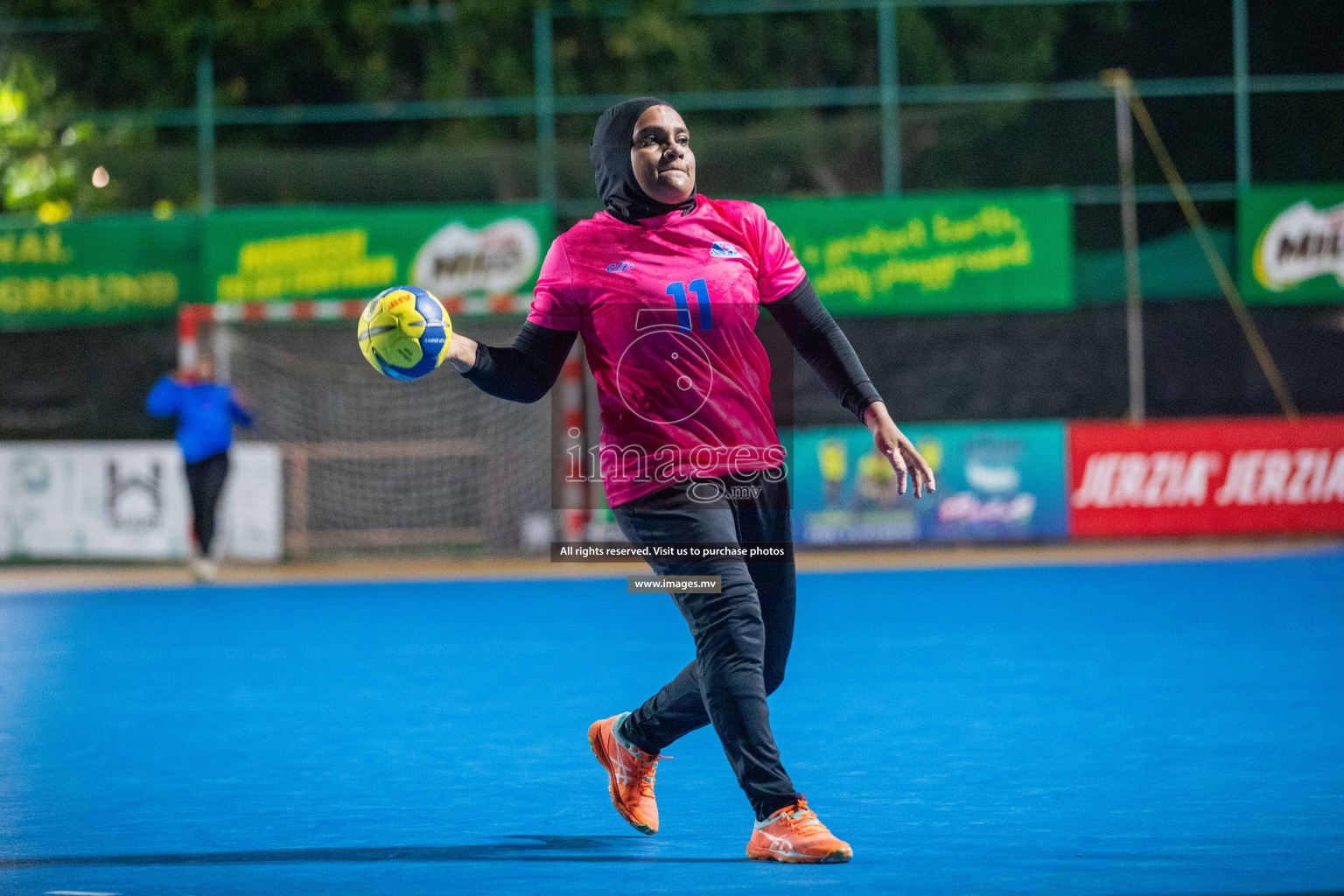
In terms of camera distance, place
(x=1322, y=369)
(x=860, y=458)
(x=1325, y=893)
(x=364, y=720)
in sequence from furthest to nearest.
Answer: (x=1322, y=369), (x=860, y=458), (x=364, y=720), (x=1325, y=893)

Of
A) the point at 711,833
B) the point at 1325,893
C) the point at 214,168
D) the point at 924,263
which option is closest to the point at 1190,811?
the point at 1325,893

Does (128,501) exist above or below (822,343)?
below

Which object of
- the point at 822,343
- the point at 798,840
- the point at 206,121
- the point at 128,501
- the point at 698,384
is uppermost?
the point at 206,121

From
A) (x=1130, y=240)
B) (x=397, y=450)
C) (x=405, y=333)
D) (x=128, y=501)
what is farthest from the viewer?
(x=1130, y=240)

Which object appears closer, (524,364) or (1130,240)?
(524,364)

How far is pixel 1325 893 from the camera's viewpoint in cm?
425

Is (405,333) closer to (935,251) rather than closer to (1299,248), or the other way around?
(935,251)

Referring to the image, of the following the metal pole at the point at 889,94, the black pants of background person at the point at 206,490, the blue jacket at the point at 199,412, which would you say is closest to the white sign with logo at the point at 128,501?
the black pants of background person at the point at 206,490

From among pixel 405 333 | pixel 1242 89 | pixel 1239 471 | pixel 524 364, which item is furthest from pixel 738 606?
pixel 1242 89

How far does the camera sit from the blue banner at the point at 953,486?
17766 mm

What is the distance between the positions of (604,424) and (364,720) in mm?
3369

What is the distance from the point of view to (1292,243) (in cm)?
1939

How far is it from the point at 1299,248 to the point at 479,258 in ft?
30.7

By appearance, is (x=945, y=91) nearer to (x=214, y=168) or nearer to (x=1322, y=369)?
(x=1322, y=369)
